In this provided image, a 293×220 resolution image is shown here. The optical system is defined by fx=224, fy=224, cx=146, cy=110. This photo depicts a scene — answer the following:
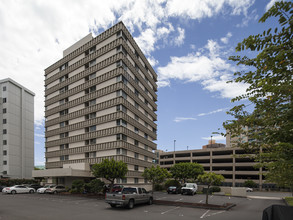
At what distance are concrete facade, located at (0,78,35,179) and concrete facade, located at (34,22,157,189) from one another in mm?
20536

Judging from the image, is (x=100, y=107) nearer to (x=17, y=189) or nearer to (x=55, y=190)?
→ (x=55, y=190)

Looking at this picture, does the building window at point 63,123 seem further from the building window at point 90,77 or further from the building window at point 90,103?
the building window at point 90,77

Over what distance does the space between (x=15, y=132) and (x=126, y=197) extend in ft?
205

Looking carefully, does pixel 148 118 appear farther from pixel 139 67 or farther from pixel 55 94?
pixel 55 94

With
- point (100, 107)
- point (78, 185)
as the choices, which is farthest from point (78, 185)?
point (100, 107)

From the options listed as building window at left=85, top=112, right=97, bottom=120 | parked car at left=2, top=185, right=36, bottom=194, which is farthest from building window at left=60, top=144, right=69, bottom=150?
parked car at left=2, top=185, right=36, bottom=194

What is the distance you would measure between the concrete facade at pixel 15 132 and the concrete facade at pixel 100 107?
20.5m

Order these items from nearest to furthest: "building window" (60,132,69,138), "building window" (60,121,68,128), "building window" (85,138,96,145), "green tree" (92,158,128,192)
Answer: "green tree" (92,158,128,192), "building window" (85,138,96,145), "building window" (60,132,69,138), "building window" (60,121,68,128)

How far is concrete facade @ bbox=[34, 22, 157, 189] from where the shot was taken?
41.7m

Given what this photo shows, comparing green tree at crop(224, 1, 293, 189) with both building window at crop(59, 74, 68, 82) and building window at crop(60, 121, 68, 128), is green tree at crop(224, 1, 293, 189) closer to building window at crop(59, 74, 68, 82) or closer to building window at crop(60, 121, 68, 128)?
building window at crop(60, 121, 68, 128)

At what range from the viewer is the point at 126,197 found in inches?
770

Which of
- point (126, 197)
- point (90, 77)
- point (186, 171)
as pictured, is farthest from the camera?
point (186, 171)

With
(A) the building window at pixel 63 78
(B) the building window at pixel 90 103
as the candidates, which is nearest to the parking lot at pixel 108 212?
(B) the building window at pixel 90 103

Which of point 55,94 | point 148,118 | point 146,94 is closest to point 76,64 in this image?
point 55,94
